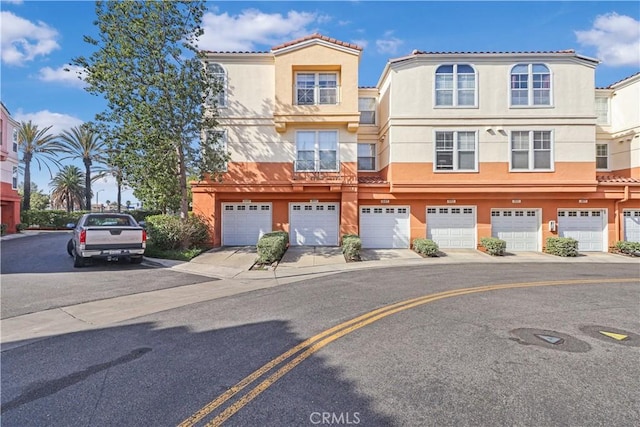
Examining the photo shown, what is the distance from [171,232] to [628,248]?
2187cm

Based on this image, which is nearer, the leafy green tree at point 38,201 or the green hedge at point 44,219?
the green hedge at point 44,219

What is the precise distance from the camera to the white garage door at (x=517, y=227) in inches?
682

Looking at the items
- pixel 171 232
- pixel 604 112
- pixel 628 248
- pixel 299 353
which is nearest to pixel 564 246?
pixel 628 248

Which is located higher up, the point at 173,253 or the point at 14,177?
the point at 14,177

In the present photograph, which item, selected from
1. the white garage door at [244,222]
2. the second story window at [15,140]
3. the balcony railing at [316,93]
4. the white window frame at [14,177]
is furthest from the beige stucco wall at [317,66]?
the second story window at [15,140]

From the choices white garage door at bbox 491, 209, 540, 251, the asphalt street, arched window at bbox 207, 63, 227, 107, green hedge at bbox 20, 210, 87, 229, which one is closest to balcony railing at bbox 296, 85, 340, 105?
arched window at bbox 207, 63, 227, 107

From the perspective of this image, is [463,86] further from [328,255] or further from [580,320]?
[580,320]

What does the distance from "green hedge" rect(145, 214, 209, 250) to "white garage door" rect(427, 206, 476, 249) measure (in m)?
11.9

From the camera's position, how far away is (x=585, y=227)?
1736 centimetres

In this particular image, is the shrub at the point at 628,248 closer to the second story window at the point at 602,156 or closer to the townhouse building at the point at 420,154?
the townhouse building at the point at 420,154

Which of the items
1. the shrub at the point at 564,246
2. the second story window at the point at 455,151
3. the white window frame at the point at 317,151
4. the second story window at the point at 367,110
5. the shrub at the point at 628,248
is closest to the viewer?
the shrub at the point at 564,246

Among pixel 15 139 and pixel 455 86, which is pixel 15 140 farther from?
pixel 455 86

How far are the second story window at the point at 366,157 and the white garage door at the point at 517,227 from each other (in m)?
7.23

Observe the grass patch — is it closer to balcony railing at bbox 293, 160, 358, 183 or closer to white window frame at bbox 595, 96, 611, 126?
balcony railing at bbox 293, 160, 358, 183
